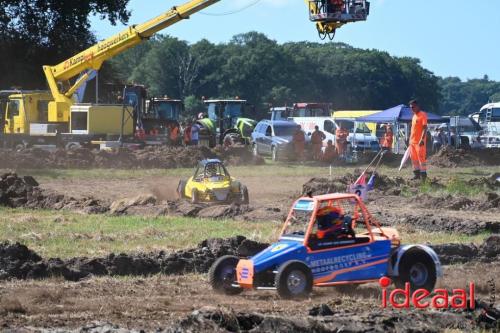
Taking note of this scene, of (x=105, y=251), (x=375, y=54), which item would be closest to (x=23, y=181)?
(x=105, y=251)

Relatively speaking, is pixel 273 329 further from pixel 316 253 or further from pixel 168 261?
pixel 168 261

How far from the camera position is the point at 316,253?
489 inches

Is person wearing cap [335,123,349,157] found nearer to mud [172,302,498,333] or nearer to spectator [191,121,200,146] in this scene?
spectator [191,121,200,146]

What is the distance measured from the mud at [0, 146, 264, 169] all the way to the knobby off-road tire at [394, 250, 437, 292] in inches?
988

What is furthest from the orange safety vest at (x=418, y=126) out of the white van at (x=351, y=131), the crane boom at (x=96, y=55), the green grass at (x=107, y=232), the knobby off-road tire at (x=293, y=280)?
the white van at (x=351, y=131)

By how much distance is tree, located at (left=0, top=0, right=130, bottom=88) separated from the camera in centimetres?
5300

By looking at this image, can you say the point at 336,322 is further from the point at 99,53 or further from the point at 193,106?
the point at 193,106

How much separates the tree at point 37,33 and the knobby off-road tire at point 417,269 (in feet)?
141

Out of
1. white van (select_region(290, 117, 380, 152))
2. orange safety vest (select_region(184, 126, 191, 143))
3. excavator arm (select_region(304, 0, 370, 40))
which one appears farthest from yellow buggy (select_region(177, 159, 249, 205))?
white van (select_region(290, 117, 380, 152))

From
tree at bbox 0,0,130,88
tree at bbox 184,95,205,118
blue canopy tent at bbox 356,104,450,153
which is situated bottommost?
blue canopy tent at bbox 356,104,450,153

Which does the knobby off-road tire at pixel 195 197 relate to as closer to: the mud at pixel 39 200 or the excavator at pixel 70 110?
the mud at pixel 39 200

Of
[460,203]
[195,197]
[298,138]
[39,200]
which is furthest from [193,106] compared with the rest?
[460,203]

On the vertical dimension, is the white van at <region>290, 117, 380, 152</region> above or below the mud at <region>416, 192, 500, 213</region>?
above

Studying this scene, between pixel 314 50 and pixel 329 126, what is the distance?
74.1m
